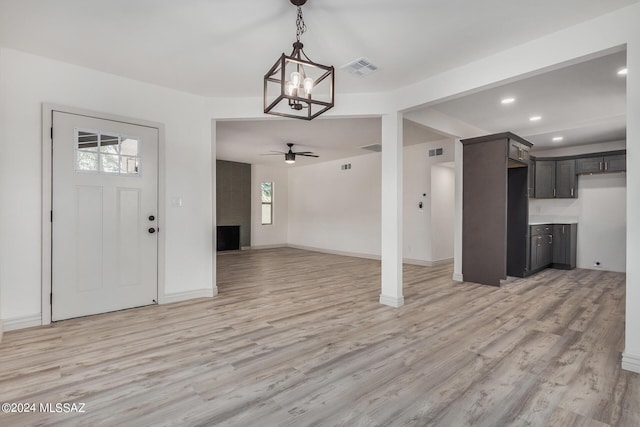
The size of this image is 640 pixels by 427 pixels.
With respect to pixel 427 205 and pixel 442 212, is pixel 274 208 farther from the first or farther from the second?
pixel 442 212

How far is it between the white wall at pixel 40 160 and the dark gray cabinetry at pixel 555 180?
6.77 meters

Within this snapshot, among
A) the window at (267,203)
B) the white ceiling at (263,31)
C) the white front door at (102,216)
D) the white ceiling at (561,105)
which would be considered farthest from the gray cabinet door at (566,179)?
the window at (267,203)

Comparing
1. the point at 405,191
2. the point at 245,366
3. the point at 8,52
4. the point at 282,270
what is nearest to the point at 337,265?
the point at 282,270

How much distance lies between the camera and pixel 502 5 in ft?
7.73

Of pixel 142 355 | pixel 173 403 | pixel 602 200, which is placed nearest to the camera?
pixel 173 403

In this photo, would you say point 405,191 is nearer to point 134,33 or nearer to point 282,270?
point 282,270

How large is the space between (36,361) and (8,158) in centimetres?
202

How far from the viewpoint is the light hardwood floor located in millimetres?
1874

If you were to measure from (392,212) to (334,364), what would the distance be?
7.12ft

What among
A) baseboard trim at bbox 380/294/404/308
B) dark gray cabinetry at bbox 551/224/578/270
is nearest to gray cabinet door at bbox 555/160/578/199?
dark gray cabinetry at bbox 551/224/578/270

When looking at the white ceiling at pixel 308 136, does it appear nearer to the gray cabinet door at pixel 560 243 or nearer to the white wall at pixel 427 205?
the white wall at pixel 427 205

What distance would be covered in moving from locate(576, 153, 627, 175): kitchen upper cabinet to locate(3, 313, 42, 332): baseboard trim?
902 cm

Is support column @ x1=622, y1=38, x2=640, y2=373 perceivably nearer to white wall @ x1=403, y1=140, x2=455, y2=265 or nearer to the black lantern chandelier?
the black lantern chandelier

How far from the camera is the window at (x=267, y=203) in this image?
1037cm
